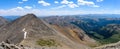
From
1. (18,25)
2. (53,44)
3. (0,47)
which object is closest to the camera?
(0,47)

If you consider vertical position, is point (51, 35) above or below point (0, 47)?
below

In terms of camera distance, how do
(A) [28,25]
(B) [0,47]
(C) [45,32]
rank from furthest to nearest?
(A) [28,25]
(C) [45,32]
(B) [0,47]

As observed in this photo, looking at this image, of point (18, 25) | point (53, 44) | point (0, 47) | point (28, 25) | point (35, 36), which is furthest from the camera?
point (18, 25)

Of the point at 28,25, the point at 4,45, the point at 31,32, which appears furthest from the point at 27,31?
the point at 4,45

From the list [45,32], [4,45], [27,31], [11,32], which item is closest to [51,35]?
[45,32]

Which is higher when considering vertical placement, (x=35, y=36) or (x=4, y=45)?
(x=4, y=45)

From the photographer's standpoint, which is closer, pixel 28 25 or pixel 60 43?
pixel 60 43

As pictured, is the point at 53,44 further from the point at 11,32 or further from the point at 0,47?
the point at 0,47

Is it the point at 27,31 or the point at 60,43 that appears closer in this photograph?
the point at 60,43

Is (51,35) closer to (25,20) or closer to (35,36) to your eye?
(35,36)
